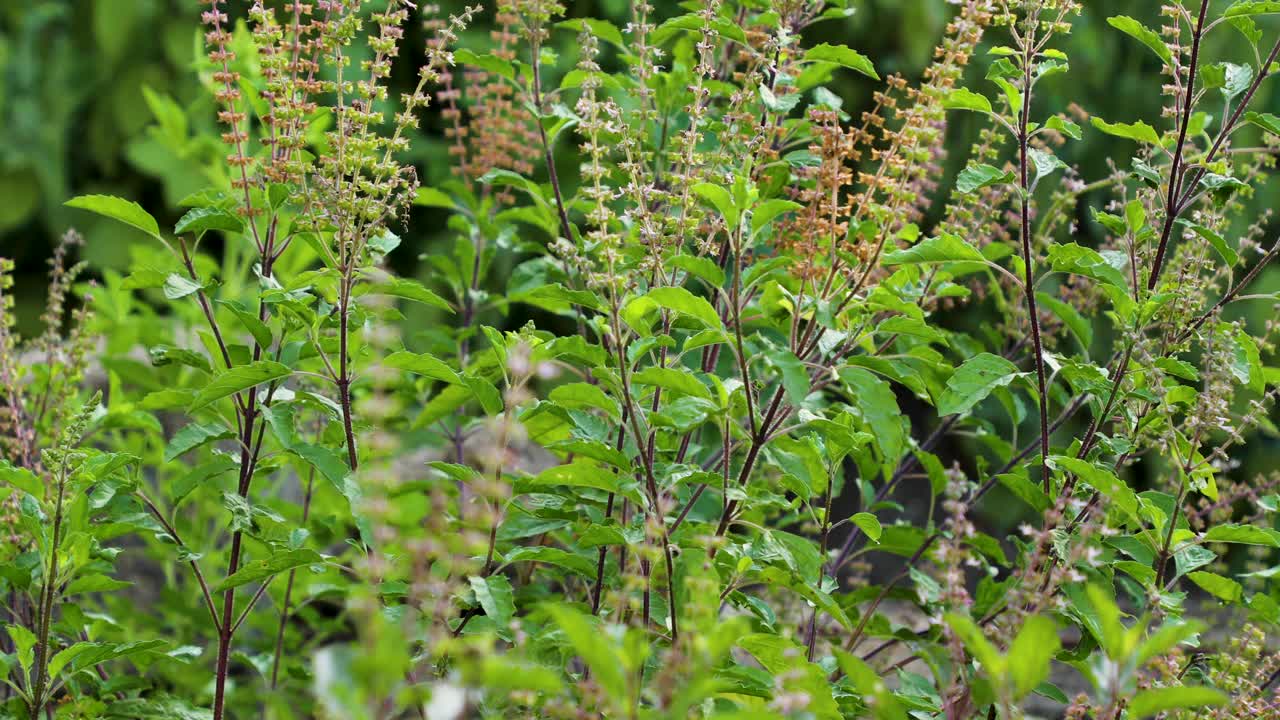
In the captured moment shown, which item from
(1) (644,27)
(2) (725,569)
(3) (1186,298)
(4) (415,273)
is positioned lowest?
(4) (415,273)

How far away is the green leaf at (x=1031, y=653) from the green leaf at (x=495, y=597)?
817mm

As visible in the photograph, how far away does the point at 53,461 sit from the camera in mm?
1934

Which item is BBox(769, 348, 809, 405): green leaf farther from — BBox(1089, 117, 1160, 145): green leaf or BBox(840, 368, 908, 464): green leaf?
BBox(1089, 117, 1160, 145): green leaf

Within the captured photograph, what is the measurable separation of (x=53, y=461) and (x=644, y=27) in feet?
3.98

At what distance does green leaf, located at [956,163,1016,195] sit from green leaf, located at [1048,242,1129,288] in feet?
0.49

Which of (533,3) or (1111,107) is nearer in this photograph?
(533,3)

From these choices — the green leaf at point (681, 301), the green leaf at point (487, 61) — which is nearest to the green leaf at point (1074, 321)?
the green leaf at point (681, 301)

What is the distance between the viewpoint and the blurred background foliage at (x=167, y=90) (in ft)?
18.2

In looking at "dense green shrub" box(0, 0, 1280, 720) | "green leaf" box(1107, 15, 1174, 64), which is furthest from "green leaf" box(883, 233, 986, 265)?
"green leaf" box(1107, 15, 1174, 64)

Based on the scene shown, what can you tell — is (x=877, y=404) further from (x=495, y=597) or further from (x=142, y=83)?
(x=142, y=83)

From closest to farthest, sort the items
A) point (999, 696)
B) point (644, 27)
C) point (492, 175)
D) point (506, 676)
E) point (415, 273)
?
1. point (506, 676)
2. point (999, 696)
3. point (644, 27)
4. point (492, 175)
5. point (415, 273)

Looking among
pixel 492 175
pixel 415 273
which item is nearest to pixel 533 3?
pixel 492 175

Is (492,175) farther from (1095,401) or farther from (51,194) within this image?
(51,194)

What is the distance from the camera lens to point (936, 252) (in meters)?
1.94
